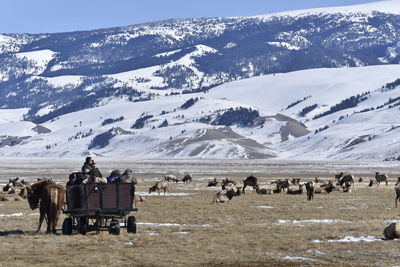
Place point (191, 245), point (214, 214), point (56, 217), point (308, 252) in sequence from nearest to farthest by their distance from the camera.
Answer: point (308, 252), point (191, 245), point (56, 217), point (214, 214)

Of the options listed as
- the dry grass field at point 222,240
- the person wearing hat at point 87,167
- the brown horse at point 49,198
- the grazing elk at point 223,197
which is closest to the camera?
the dry grass field at point 222,240

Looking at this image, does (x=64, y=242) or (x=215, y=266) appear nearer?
(x=215, y=266)

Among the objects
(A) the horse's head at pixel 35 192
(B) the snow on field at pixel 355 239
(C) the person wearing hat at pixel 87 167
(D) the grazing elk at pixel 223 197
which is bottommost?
(B) the snow on field at pixel 355 239

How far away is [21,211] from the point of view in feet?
144

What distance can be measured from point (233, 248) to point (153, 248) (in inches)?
103

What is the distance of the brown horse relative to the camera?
31.6 metres

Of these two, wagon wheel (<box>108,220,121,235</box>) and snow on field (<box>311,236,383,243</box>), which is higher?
wagon wheel (<box>108,220,121,235</box>)

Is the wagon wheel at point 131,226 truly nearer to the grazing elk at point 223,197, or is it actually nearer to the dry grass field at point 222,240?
the dry grass field at point 222,240

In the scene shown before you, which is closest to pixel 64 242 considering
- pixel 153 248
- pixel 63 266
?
pixel 153 248

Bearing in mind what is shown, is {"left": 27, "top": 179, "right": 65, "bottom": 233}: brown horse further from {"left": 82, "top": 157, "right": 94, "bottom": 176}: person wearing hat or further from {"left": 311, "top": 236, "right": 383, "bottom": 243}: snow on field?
{"left": 311, "top": 236, "right": 383, "bottom": 243}: snow on field

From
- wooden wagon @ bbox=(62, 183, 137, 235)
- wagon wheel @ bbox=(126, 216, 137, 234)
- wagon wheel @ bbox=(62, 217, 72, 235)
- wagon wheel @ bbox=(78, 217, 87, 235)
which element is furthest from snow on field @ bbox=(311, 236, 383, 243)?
wagon wheel @ bbox=(62, 217, 72, 235)

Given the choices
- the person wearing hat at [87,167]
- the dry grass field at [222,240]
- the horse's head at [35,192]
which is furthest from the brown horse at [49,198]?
the person wearing hat at [87,167]

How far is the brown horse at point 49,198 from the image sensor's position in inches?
1245

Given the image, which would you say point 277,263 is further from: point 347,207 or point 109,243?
point 347,207
